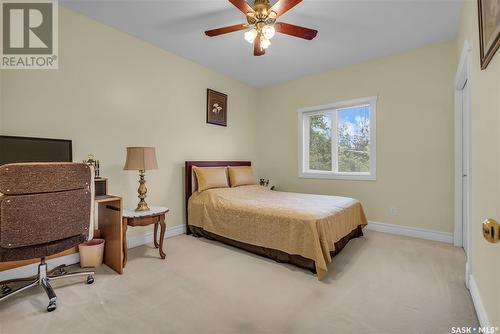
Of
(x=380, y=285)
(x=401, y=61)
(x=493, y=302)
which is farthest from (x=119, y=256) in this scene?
(x=401, y=61)

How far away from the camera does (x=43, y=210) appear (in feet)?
5.41

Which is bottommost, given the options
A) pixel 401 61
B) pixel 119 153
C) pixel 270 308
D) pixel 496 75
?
pixel 270 308

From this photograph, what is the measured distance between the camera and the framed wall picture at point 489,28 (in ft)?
3.58

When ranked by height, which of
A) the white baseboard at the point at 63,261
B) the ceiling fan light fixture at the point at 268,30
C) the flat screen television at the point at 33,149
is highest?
the ceiling fan light fixture at the point at 268,30

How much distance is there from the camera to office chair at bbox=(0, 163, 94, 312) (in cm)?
Answer: 154

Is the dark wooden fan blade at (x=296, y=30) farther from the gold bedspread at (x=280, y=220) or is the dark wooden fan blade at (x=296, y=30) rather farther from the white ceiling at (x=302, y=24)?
the gold bedspread at (x=280, y=220)

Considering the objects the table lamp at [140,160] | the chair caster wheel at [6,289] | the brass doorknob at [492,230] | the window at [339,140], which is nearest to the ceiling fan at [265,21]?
the table lamp at [140,160]

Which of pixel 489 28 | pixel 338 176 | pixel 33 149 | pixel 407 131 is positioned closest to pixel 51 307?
pixel 33 149

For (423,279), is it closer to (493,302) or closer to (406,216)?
(493,302)

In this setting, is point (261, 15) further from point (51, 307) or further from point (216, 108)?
point (51, 307)

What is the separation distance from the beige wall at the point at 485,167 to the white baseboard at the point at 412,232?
1.52 m

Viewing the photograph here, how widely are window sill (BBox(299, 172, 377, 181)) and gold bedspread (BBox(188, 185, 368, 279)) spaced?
745 mm

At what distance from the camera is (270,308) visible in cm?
174

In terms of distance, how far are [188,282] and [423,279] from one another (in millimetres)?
2128
